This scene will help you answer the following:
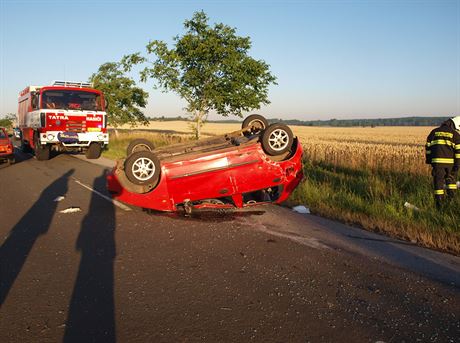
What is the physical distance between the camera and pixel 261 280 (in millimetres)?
3715

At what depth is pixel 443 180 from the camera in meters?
6.53

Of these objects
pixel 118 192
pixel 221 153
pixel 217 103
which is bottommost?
pixel 118 192

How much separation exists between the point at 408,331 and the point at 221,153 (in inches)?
146

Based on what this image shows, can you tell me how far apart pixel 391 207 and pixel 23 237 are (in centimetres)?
548

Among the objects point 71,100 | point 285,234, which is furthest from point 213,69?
point 285,234

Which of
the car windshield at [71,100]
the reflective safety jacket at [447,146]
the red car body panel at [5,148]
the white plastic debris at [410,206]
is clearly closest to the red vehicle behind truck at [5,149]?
the red car body panel at [5,148]

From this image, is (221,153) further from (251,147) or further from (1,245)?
(1,245)

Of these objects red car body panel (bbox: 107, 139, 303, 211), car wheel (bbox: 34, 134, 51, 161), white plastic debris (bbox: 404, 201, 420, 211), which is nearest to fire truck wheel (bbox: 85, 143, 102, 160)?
car wheel (bbox: 34, 134, 51, 161)

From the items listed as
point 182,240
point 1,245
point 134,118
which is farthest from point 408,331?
point 134,118

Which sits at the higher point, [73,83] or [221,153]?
[73,83]

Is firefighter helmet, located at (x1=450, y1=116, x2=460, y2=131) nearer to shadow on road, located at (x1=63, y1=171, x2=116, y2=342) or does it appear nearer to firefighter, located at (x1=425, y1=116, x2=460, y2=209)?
firefighter, located at (x1=425, y1=116, x2=460, y2=209)

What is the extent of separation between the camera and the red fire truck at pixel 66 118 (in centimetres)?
1434

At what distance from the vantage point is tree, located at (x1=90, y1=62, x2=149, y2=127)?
26984mm

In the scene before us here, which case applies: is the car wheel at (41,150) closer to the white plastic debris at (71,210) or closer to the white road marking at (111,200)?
the white road marking at (111,200)
